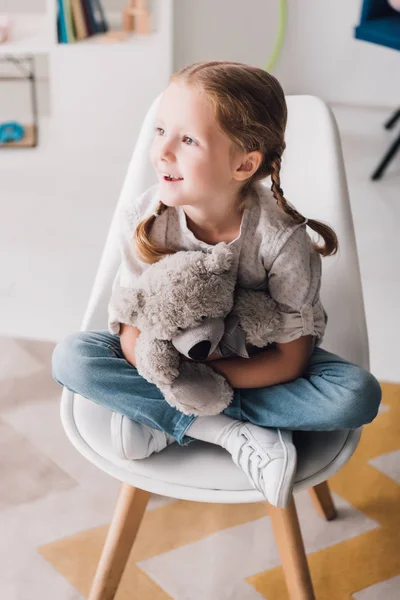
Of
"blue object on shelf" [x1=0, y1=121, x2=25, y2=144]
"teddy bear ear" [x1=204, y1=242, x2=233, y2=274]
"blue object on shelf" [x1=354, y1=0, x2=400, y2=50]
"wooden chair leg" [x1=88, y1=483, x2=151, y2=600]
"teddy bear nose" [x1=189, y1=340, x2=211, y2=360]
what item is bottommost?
"blue object on shelf" [x1=0, y1=121, x2=25, y2=144]

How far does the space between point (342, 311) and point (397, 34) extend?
1753 millimetres

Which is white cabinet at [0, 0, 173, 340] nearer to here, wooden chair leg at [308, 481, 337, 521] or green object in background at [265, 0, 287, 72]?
green object in background at [265, 0, 287, 72]

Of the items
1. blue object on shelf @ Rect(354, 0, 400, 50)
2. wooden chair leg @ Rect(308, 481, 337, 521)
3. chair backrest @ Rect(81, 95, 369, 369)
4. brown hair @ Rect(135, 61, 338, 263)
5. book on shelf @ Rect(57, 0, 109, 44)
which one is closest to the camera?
brown hair @ Rect(135, 61, 338, 263)

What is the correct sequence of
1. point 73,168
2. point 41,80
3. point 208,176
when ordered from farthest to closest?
1. point 41,80
2. point 73,168
3. point 208,176

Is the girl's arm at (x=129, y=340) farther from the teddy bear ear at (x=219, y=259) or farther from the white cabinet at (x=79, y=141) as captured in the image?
the white cabinet at (x=79, y=141)

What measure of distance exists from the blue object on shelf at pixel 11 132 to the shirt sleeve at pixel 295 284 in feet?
7.67

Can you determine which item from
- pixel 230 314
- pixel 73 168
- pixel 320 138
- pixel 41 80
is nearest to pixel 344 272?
pixel 320 138

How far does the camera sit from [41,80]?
3.59 metres

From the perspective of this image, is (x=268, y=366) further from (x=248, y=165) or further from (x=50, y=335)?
(x=50, y=335)

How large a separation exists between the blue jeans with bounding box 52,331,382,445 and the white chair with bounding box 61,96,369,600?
46 millimetres

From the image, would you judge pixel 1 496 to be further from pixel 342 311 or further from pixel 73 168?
pixel 73 168

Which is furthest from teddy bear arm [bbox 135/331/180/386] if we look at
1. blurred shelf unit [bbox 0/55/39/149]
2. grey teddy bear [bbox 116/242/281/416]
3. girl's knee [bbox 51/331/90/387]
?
blurred shelf unit [bbox 0/55/39/149]

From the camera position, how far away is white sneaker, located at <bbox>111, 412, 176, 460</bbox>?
1116 millimetres

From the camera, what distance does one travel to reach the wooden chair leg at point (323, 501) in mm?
1523
